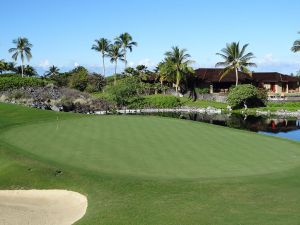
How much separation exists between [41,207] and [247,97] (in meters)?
61.9

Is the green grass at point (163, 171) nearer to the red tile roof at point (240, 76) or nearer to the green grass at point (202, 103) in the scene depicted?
the green grass at point (202, 103)

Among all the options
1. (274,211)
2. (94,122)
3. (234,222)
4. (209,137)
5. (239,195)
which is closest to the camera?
(234,222)

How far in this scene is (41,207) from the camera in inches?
562

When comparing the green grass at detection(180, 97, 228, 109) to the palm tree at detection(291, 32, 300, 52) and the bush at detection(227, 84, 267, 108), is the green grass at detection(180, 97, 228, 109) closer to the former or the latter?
the bush at detection(227, 84, 267, 108)

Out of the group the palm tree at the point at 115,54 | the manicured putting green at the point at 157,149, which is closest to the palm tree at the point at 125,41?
the palm tree at the point at 115,54

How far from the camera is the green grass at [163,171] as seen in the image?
11797 mm

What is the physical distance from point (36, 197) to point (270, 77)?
8493 cm

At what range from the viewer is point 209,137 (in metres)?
22.8

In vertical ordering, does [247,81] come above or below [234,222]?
above

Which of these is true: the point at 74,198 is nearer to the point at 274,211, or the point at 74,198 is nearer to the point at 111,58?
the point at 274,211

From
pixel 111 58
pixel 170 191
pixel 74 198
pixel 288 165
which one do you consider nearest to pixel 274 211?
pixel 170 191

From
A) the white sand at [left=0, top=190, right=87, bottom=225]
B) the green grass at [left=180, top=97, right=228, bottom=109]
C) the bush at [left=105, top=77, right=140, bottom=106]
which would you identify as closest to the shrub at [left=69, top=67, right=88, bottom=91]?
the bush at [left=105, top=77, right=140, bottom=106]

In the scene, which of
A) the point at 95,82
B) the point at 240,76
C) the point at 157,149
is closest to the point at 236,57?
the point at 240,76

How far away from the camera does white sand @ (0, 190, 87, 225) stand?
12758 mm
